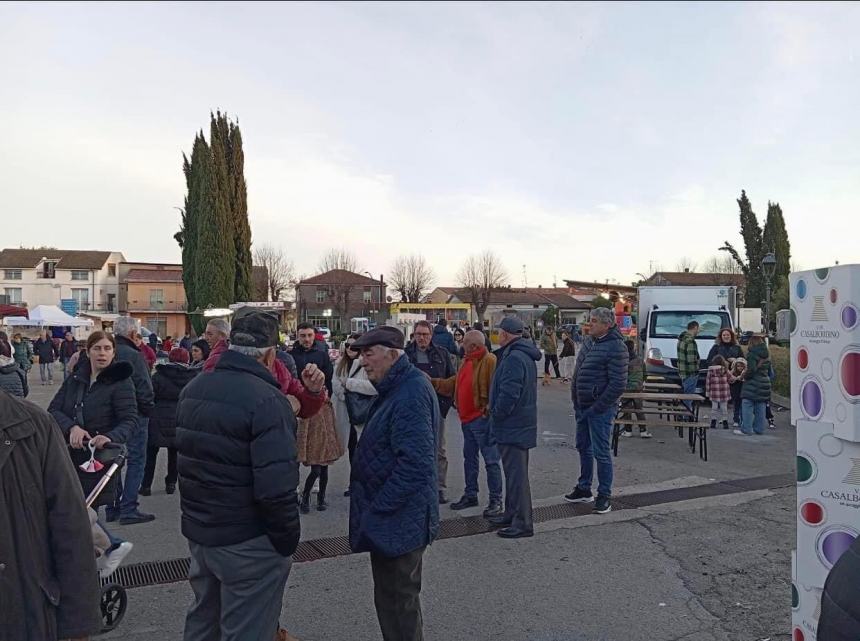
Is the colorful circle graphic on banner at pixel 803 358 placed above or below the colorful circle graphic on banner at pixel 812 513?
above

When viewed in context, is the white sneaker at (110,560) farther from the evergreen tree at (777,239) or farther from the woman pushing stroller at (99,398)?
the evergreen tree at (777,239)

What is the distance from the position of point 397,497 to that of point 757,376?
385 inches

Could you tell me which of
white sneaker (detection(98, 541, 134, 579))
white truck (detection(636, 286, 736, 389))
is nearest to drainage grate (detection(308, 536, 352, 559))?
white sneaker (detection(98, 541, 134, 579))

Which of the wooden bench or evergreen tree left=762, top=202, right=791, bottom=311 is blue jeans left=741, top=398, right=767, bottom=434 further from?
evergreen tree left=762, top=202, right=791, bottom=311

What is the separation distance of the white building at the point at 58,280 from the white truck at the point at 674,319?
66.6 m

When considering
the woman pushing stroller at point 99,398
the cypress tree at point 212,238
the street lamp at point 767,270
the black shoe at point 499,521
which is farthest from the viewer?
the cypress tree at point 212,238

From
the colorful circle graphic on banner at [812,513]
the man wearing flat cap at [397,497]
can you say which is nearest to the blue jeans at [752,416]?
the colorful circle graphic on banner at [812,513]

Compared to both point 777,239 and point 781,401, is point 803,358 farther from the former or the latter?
point 777,239

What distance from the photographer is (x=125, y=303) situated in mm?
72250

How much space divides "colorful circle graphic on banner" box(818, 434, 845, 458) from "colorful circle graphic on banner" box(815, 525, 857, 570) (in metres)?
0.36

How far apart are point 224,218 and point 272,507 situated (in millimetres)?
36625

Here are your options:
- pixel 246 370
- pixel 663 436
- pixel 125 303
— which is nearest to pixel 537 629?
pixel 246 370

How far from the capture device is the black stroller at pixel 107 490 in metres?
4.25

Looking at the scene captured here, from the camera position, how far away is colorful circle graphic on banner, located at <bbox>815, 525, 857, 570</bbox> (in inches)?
130
